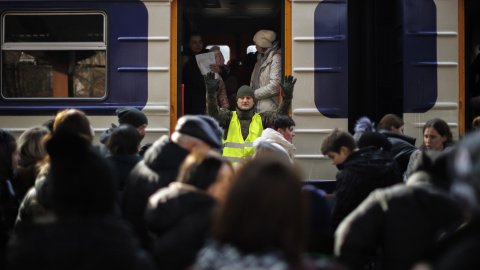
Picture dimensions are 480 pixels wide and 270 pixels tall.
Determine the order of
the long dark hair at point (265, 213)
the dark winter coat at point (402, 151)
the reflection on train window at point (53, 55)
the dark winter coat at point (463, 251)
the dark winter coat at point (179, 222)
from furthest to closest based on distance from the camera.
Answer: the reflection on train window at point (53, 55)
the dark winter coat at point (402, 151)
the dark winter coat at point (179, 222)
the long dark hair at point (265, 213)
the dark winter coat at point (463, 251)

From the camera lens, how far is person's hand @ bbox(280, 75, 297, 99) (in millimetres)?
5602

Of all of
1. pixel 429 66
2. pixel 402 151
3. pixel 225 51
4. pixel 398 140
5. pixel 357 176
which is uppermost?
pixel 225 51

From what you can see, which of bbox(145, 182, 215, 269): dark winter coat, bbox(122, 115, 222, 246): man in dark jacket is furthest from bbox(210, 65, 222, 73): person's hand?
bbox(145, 182, 215, 269): dark winter coat

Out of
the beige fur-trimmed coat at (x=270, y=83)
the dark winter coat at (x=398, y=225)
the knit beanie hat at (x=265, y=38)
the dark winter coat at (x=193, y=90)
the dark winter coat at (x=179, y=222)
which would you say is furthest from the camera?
the dark winter coat at (x=193, y=90)

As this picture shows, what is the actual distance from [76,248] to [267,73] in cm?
500

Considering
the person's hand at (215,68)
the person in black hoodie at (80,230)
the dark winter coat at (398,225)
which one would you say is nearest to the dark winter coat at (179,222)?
the person in black hoodie at (80,230)

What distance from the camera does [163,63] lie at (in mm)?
5781

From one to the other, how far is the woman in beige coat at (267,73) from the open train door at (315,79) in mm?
508

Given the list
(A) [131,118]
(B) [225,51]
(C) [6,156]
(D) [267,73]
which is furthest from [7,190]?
(B) [225,51]

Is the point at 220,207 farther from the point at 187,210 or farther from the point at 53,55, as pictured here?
the point at 53,55

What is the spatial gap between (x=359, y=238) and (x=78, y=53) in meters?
4.30

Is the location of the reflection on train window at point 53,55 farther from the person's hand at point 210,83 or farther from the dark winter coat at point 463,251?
the dark winter coat at point 463,251

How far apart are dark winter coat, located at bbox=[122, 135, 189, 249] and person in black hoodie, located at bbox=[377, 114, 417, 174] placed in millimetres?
2655

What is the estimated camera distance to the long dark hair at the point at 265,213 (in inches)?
59.4
